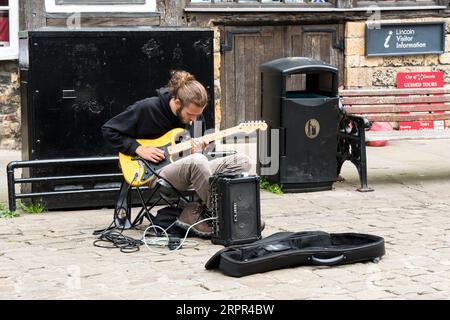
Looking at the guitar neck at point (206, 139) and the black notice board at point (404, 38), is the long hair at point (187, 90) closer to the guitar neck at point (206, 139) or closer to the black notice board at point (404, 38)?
the guitar neck at point (206, 139)

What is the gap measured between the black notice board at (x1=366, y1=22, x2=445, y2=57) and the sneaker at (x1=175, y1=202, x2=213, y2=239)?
6.25m

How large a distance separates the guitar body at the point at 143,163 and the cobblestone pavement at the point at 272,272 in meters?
0.47

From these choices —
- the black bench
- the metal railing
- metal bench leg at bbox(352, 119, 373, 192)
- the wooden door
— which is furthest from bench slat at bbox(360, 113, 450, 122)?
the metal railing

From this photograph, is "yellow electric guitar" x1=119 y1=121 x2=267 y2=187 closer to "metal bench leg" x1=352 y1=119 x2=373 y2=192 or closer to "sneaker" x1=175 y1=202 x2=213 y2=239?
"sneaker" x1=175 y1=202 x2=213 y2=239

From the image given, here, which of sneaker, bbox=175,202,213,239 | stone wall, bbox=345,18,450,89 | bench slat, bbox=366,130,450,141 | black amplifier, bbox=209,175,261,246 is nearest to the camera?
black amplifier, bbox=209,175,261,246

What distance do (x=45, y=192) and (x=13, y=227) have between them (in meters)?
0.69

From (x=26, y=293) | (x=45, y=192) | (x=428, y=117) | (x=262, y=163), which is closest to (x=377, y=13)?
(x=428, y=117)

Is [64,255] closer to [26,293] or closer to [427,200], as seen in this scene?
[26,293]

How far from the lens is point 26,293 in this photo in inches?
238

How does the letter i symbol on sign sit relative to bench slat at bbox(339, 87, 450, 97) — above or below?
above

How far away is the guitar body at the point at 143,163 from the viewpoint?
7594 millimetres

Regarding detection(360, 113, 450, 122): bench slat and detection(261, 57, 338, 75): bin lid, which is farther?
detection(360, 113, 450, 122): bench slat

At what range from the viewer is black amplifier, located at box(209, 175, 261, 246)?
7180 mm

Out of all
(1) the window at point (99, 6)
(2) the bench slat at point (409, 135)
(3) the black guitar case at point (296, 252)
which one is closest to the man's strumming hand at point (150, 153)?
(3) the black guitar case at point (296, 252)
